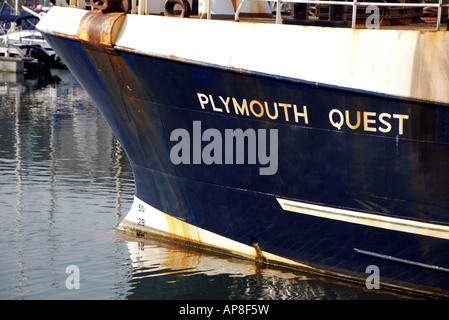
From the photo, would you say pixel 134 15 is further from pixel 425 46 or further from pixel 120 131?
pixel 425 46

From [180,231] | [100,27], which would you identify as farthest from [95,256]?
[100,27]

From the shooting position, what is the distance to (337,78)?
7973 millimetres

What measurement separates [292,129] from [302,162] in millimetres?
442

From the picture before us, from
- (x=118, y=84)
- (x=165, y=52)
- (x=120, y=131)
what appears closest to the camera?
(x=165, y=52)

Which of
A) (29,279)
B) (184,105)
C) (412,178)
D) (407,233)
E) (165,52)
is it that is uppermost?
(165,52)

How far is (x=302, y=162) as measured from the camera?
858cm

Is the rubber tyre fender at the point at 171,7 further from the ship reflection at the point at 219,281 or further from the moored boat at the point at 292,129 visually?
the ship reflection at the point at 219,281

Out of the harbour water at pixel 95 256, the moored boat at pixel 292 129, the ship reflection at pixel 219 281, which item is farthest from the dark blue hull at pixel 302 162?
the harbour water at pixel 95 256

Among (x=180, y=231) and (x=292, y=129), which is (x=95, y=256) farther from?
(x=292, y=129)

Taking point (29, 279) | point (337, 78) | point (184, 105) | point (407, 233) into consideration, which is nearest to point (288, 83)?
point (337, 78)

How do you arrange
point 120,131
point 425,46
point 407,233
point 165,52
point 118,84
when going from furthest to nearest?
point 120,131, point 118,84, point 165,52, point 407,233, point 425,46

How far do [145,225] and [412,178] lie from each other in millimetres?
4311

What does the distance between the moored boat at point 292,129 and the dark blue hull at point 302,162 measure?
16 mm
